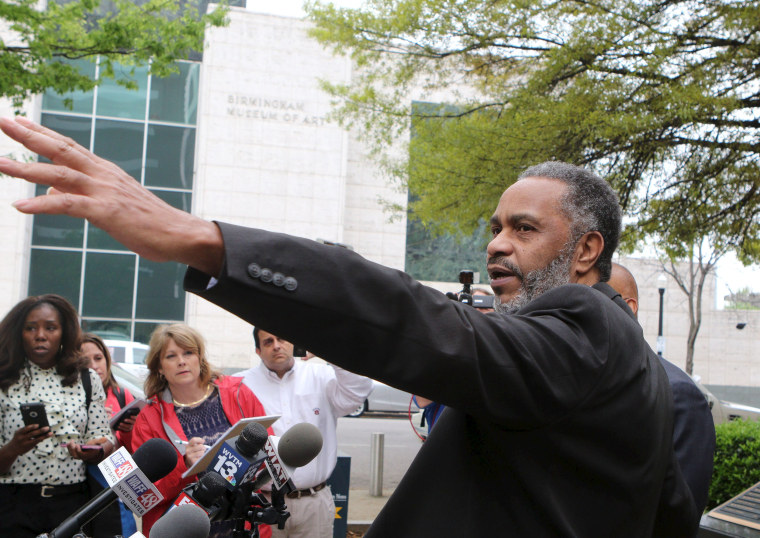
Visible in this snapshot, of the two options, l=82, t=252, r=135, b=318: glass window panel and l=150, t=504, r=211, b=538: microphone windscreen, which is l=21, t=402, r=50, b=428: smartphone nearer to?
l=150, t=504, r=211, b=538: microphone windscreen

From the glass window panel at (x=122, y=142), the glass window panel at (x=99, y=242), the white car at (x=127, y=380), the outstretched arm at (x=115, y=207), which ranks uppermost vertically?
the glass window panel at (x=122, y=142)

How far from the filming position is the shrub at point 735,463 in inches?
288

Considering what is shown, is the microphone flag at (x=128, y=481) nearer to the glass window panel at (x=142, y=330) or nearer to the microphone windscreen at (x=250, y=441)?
the microphone windscreen at (x=250, y=441)

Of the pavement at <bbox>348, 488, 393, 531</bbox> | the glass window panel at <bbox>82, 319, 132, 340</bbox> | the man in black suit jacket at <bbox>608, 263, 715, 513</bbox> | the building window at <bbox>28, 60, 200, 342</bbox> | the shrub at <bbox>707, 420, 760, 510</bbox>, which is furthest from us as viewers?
the building window at <bbox>28, 60, 200, 342</bbox>

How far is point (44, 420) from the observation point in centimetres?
444

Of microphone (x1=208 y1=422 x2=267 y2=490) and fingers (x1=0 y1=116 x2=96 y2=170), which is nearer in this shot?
fingers (x1=0 y1=116 x2=96 y2=170)

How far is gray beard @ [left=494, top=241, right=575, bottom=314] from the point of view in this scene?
6.13 feet

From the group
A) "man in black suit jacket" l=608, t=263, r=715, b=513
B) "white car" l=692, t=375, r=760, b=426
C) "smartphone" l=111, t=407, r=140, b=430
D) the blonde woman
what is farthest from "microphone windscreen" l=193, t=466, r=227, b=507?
"white car" l=692, t=375, r=760, b=426

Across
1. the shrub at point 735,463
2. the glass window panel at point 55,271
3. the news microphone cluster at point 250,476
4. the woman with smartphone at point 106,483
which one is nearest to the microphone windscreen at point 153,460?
the news microphone cluster at point 250,476

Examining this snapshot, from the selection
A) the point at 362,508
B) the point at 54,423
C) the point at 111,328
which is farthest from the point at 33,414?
the point at 111,328

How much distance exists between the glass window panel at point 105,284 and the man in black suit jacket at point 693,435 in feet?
85.3

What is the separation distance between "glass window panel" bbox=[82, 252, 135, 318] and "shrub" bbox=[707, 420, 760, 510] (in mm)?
23095

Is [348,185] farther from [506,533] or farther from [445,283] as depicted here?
[506,533]

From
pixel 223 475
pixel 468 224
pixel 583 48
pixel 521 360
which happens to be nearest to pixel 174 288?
pixel 468 224
